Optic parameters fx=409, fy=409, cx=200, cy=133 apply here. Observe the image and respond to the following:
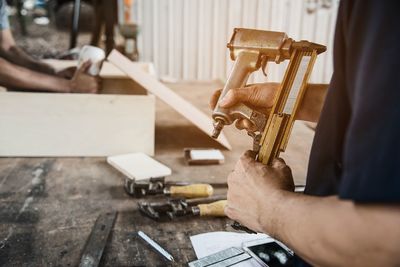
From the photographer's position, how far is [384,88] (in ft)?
1.71

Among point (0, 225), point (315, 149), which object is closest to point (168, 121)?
point (0, 225)

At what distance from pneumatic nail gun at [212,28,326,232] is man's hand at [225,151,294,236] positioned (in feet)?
0.19

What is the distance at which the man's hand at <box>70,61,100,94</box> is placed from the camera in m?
1.82

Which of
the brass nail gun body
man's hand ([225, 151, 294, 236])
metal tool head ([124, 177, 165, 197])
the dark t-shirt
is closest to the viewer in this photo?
the dark t-shirt

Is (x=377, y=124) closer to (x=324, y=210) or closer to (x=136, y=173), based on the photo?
(x=324, y=210)

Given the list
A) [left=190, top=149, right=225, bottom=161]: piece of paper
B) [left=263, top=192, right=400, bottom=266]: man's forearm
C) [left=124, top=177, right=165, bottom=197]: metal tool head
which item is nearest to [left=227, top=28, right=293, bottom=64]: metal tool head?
[left=263, top=192, right=400, bottom=266]: man's forearm

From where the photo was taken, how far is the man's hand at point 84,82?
1818 mm

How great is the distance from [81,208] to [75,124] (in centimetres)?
52

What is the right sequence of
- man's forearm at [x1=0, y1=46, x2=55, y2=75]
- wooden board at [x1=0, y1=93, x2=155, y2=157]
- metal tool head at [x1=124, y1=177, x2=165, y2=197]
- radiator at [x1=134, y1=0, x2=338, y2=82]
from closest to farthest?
metal tool head at [x1=124, y1=177, x2=165, y2=197] → wooden board at [x1=0, y1=93, x2=155, y2=157] → man's forearm at [x1=0, y1=46, x2=55, y2=75] → radiator at [x1=134, y1=0, x2=338, y2=82]

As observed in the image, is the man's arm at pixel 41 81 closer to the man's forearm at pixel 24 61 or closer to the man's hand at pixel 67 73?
the man's hand at pixel 67 73

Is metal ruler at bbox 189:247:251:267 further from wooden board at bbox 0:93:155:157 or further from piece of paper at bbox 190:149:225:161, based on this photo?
wooden board at bbox 0:93:155:157

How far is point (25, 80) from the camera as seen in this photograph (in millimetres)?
1765

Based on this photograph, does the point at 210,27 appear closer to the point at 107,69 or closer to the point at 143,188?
the point at 107,69

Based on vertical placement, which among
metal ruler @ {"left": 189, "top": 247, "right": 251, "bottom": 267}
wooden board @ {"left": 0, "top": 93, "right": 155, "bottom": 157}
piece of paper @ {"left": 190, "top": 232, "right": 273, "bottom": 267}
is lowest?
piece of paper @ {"left": 190, "top": 232, "right": 273, "bottom": 267}
